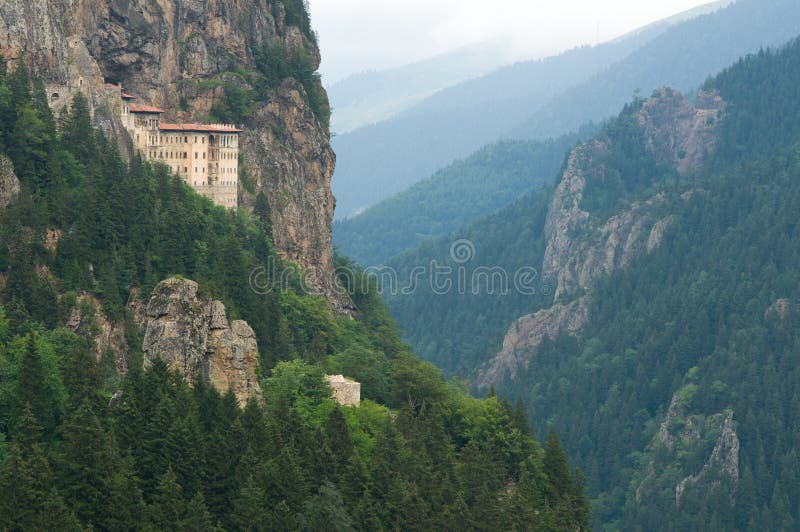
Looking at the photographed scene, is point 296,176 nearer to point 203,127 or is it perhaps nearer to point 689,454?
point 203,127

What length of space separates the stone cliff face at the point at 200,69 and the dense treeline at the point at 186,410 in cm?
392

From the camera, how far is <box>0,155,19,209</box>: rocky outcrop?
323 feet

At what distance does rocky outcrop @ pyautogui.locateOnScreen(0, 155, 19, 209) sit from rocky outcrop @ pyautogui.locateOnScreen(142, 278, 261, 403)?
11.1m

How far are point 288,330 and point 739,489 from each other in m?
73.7

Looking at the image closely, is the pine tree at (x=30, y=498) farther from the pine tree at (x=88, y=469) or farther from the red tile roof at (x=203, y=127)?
the red tile roof at (x=203, y=127)

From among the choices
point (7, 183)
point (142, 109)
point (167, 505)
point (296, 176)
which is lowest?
point (167, 505)

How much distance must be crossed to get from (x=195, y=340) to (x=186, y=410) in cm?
921

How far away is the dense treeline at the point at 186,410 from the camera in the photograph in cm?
A: 7694

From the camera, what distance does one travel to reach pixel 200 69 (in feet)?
432

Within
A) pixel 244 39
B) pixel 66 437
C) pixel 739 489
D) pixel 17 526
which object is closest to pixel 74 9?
pixel 244 39

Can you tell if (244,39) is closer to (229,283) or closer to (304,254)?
(304,254)

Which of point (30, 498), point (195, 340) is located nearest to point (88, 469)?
point (30, 498)

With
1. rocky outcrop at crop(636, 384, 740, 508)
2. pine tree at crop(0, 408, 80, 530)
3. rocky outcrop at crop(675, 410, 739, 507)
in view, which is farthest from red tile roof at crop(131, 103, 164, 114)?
rocky outcrop at crop(675, 410, 739, 507)

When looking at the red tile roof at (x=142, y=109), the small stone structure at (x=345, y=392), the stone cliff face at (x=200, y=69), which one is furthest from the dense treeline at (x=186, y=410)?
the red tile roof at (x=142, y=109)
